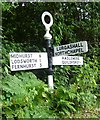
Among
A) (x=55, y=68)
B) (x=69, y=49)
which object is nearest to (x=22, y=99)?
(x=69, y=49)

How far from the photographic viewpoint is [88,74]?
6.13 meters

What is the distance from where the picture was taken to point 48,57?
17.2 feet

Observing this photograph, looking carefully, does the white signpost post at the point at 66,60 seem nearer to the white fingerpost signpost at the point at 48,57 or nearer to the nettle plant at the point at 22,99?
the white fingerpost signpost at the point at 48,57

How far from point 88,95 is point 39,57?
1257 mm

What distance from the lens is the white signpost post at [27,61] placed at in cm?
471

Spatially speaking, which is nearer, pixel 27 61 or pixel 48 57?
pixel 27 61

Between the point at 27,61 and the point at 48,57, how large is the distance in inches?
20.5

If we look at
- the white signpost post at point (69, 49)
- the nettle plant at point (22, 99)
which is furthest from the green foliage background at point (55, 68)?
the white signpost post at point (69, 49)

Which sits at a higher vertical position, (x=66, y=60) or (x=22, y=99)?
(x=66, y=60)

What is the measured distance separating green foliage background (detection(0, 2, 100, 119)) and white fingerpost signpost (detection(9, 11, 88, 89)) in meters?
0.21

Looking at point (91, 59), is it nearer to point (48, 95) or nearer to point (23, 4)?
point (23, 4)

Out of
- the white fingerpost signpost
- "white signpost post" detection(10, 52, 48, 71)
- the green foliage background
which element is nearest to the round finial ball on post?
the white fingerpost signpost

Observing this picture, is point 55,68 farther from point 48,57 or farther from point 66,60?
point 48,57

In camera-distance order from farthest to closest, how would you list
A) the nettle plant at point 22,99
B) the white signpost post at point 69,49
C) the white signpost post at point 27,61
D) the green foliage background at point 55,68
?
the white signpost post at point 69,49 < the white signpost post at point 27,61 < the green foliage background at point 55,68 < the nettle plant at point 22,99
